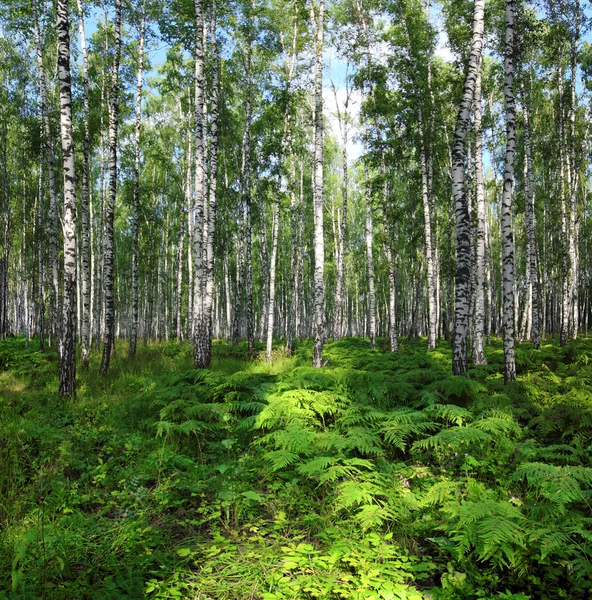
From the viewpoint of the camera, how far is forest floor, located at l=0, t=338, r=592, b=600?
292 centimetres

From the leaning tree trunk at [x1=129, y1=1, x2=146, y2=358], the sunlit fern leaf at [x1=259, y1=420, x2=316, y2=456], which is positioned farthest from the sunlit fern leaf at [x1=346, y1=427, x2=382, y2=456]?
the leaning tree trunk at [x1=129, y1=1, x2=146, y2=358]

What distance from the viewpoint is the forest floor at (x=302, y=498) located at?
2920 mm

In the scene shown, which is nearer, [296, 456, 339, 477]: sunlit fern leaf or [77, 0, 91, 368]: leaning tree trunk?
[296, 456, 339, 477]: sunlit fern leaf

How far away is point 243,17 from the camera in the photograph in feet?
55.9

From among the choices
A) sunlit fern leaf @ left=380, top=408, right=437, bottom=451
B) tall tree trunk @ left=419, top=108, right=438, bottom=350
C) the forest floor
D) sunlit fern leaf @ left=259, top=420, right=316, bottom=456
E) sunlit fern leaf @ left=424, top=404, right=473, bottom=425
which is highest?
tall tree trunk @ left=419, top=108, right=438, bottom=350

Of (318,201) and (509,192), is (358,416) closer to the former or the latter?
(509,192)

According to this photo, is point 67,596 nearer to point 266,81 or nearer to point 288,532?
point 288,532

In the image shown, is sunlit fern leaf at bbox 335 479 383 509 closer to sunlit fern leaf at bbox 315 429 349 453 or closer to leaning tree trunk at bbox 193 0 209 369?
sunlit fern leaf at bbox 315 429 349 453

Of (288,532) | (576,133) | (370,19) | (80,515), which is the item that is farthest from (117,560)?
(576,133)

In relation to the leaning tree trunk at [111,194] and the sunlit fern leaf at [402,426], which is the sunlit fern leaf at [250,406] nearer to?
the sunlit fern leaf at [402,426]

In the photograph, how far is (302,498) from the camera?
14.2 feet

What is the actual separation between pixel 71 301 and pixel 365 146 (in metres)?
16.0

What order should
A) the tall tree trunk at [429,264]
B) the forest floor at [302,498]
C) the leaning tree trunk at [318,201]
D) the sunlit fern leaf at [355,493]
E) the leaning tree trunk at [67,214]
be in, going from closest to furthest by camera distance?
the forest floor at [302,498] → the sunlit fern leaf at [355,493] → the leaning tree trunk at [67,214] → the leaning tree trunk at [318,201] → the tall tree trunk at [429,264]

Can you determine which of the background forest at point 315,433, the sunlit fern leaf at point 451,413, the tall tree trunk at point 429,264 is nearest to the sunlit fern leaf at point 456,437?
the background forest at point 315,433
